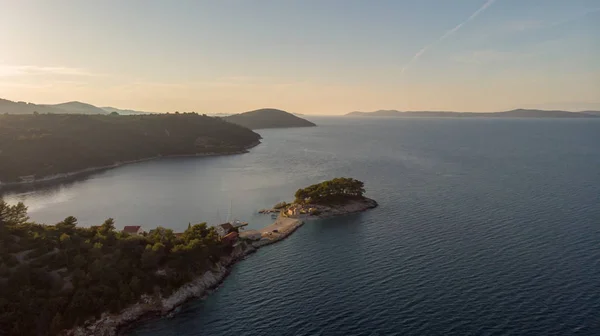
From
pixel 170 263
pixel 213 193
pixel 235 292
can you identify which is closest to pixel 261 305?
pixel 235 292

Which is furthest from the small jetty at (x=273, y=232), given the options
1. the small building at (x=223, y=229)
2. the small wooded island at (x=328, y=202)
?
the small wooded island at (x=328, y=202)

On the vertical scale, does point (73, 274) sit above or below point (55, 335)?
above

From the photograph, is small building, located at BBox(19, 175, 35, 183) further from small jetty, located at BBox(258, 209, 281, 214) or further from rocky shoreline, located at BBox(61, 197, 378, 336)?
rocky shoreline, located at BBox(61, 197, 378, 336)

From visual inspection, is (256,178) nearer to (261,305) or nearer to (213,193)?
(213,193)

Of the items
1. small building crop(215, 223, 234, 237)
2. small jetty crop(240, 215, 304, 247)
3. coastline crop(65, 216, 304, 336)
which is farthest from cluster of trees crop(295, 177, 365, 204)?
coastline crop(65, 216, 304, 336)

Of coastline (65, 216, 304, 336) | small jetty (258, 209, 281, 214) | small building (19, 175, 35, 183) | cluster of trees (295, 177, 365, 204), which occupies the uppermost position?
small building (19, 175, 35, 183)

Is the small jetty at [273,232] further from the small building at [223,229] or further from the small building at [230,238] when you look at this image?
the small building at [230,238]

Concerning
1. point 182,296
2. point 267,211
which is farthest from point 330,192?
point 182,296
